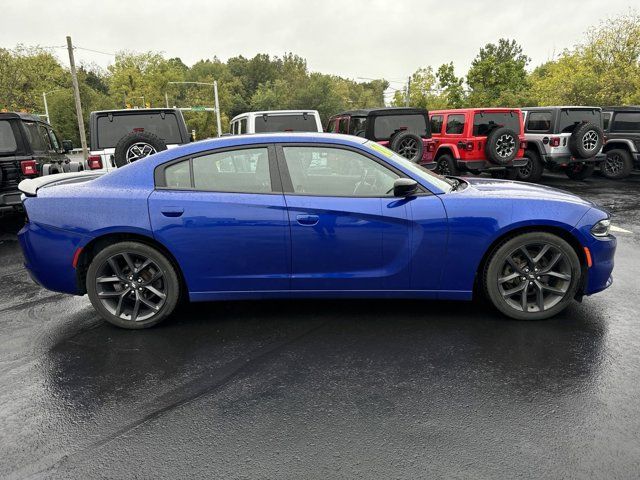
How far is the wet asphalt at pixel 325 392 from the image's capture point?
7.66ft

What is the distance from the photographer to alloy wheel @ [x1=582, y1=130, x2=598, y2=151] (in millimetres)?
11796

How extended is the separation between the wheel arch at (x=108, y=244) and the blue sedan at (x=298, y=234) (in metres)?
0.01

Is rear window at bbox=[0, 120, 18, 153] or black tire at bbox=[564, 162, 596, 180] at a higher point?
rear window at bbox=[0, 120, 18, 153]

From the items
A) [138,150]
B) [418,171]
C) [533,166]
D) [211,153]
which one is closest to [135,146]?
[138,150]

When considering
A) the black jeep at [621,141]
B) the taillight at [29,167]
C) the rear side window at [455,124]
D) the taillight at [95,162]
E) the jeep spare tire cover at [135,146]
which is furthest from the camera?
the black jeep at [621,141]

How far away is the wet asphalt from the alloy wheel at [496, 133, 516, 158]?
7.42 meters

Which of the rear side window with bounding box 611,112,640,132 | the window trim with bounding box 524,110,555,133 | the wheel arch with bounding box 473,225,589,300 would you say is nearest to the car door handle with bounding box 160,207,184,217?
the wheel arch with bounding box 473,225,589,300

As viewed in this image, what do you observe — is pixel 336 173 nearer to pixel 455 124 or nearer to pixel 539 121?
pixel 455 124

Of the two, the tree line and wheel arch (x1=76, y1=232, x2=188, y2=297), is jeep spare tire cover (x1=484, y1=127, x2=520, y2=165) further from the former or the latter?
the tree line

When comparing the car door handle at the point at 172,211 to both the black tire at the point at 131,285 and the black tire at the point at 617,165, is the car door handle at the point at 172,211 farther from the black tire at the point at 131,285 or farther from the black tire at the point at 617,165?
the black tire at the point at 617,165

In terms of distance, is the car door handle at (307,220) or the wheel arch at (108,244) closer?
the car door handle at (307,220)

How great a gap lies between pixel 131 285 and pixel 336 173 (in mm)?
1901

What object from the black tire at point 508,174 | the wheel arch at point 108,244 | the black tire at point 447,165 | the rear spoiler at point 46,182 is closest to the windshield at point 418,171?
the wheel arch at point 108,244

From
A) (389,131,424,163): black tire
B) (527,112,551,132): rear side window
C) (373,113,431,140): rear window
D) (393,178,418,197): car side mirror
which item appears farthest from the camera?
(527,112,551,132): rear side window
